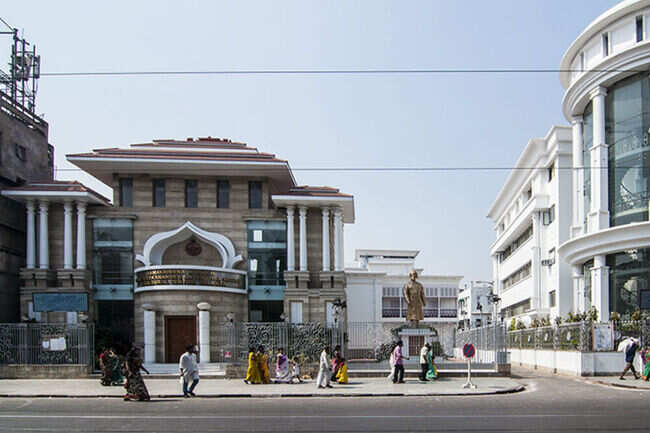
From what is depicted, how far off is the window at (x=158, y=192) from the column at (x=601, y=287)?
23631mm

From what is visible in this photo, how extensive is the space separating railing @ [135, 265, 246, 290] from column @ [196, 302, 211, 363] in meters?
1.33

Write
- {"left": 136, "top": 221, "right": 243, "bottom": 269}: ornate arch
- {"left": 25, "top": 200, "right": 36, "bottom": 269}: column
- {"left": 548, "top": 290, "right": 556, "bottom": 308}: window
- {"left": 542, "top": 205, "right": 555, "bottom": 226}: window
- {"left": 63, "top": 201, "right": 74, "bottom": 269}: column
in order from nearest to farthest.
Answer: {"left": 25, "top": 200, "right": 36, "bottom": 269}: column, {"left": 63, "top": 201, "right": 74, "bottom": 269}: column, {"left": 136, "top": 221, "right": 243, "bottom": 269}: ornate arch, {"left": 548, "top": 290, "right": 556, "bottom": 308}: window, {"left": 542, "top": 205, "right": 555, "bottom": 226}: window

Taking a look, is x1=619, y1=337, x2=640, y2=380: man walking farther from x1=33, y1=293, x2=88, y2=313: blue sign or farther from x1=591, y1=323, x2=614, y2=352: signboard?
x1=33, y1=293, x2=88, y2=313: blue sign

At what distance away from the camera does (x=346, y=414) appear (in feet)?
54.4

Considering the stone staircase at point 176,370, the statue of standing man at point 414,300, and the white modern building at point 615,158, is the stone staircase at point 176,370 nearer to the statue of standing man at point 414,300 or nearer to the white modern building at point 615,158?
the statue of standing man at point 414,300

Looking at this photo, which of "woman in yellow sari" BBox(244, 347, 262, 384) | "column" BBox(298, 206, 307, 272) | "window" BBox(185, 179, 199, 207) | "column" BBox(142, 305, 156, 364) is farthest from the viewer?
"window" BBox(185, 179, 199, 207)

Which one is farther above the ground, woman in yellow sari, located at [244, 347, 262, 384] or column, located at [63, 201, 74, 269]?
column, located at [63, 201, 74, 269]

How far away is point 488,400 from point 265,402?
643 centimetres

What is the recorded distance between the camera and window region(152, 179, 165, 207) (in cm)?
3906

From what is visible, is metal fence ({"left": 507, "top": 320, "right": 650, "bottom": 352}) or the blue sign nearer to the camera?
metal fence ({"left": 507, "top": 320, "right": 650, "bottom": 352})

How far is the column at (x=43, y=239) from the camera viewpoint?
122ft

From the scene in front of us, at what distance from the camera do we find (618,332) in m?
28.9

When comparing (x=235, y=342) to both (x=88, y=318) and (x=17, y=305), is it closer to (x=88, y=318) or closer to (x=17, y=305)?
(x=88, y=318)

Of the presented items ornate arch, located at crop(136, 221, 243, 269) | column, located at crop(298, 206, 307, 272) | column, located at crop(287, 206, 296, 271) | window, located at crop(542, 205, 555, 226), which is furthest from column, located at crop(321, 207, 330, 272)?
window, located at crop(542, 205, 555, 226)
